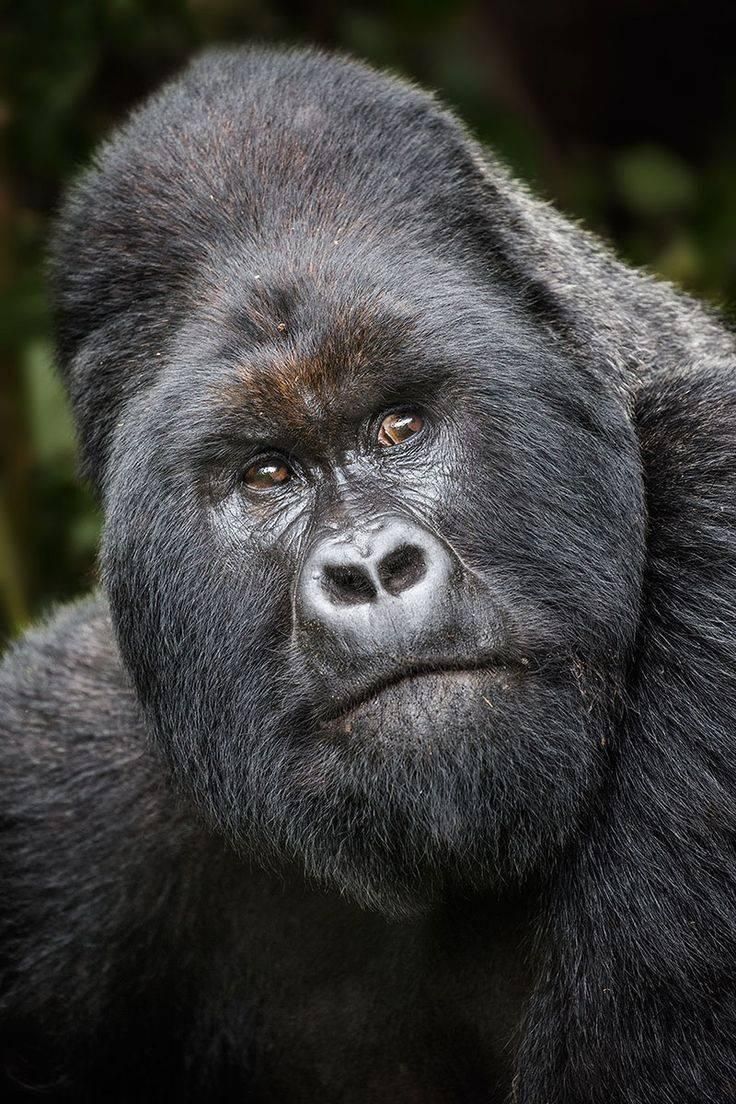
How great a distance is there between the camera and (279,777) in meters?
3.37

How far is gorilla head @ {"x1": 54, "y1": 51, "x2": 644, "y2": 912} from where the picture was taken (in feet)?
10.3

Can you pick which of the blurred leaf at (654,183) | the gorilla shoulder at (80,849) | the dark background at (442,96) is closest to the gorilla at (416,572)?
the gorilla shoulder at (80,849)

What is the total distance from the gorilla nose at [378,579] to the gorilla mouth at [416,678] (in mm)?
95

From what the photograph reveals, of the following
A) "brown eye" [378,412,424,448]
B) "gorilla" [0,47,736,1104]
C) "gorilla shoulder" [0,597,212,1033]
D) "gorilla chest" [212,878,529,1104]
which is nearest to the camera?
"gorilla" [0,47,736,1104]

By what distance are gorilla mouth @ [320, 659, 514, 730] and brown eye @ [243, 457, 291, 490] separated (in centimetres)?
53

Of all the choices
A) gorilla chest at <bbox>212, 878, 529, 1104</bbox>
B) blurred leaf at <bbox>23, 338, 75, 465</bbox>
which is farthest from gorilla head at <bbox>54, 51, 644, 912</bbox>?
blurred leaf at <bbox>23, 338, 75, 465</bbox>

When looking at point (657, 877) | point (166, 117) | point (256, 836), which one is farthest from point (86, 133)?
point (657, 877)

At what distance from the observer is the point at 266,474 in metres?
3.39

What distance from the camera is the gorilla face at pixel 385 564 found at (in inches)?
123

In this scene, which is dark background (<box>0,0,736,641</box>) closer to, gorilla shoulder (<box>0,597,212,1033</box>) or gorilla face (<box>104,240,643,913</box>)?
gorilla shoulder (<box>0,597,212,1033</box>)

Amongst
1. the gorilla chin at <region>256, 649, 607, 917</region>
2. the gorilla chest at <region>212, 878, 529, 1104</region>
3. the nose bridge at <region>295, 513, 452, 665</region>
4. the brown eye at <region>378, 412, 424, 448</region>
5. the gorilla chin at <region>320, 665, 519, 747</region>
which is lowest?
the gorilla chest at <region>212, 878, 529, 1104</region>

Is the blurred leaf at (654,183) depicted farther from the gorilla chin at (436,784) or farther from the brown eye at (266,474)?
the gorilla chin at (436,784)

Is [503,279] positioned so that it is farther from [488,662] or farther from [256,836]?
[256,836]

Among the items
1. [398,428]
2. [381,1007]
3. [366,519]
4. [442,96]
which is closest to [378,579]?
[366,519]
